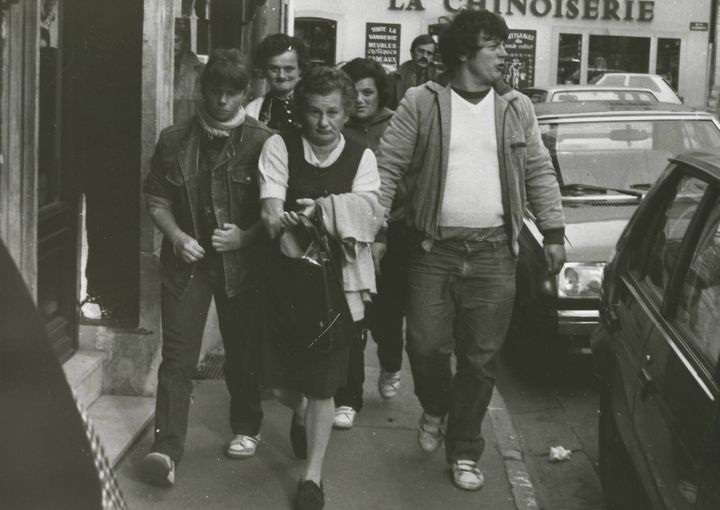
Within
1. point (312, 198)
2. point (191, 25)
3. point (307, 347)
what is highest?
point (191, 25)

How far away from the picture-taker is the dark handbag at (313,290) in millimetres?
4551

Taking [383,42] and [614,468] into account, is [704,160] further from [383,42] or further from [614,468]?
[383,42]

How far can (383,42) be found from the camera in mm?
35125

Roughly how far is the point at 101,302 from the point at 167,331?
4.17 feet

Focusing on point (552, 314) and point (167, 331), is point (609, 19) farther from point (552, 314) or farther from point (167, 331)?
point (167, 331)

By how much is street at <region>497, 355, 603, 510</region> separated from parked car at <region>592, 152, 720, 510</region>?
689 millimetres

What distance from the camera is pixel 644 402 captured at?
379 centimetres

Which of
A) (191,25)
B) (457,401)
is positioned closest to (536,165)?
(457,401)

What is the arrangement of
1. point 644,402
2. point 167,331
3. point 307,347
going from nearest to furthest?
point 644,402 → point 307,347 → point 167,331

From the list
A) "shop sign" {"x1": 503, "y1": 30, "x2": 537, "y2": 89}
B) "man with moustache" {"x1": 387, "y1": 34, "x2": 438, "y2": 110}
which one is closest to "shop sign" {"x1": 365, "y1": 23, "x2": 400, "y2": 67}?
"shop sign" {"x1": 503, "y1": 30, "x2": 537, "y2": 89}

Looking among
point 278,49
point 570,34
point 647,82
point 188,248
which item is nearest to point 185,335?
point 188,248

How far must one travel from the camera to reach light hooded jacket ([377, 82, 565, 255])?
199 inches

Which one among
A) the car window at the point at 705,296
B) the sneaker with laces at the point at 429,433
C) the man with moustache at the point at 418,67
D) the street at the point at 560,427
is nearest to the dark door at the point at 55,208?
the sneaker with laces at the point at 429,433

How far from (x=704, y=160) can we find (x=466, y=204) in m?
1.13
